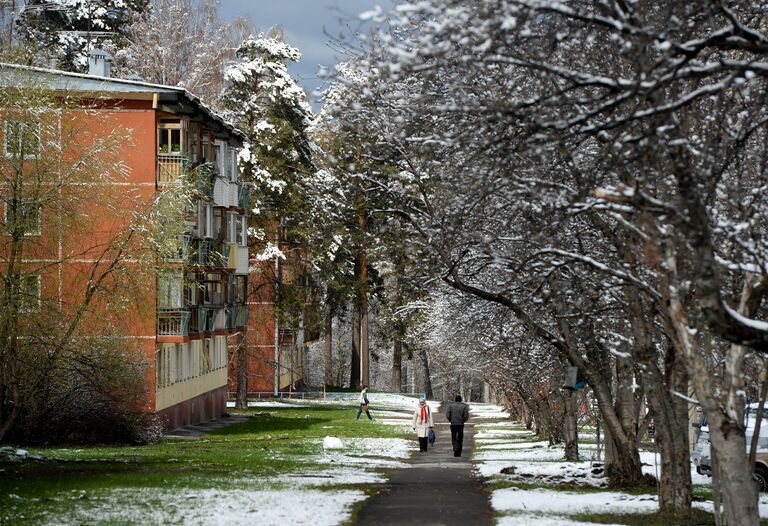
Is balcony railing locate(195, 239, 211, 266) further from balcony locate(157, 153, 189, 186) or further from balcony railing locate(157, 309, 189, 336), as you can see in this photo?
balcony locate(157, 153, 189, 186)

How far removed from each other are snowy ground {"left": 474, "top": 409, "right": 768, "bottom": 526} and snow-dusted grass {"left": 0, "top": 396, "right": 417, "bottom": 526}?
226cm

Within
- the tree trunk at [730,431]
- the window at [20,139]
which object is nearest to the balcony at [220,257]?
the window at [20,139]

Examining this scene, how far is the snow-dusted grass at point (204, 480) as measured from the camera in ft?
53.0

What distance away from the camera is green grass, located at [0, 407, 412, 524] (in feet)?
60.1

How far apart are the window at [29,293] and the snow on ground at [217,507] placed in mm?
5155

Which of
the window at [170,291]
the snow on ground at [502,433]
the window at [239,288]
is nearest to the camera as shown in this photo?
the window at [170,291]

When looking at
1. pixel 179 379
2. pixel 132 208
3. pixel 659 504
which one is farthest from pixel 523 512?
pixel 179 379

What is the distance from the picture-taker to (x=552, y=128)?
31.2 feet

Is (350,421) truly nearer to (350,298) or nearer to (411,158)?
(350,298)

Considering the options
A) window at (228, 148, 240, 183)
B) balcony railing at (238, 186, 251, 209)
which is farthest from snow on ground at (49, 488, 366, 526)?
balcony railing at (238, 186, 251, 209)

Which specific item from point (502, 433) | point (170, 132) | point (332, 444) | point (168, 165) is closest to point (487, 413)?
point (502, 433)

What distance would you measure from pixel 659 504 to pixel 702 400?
22.3 feet

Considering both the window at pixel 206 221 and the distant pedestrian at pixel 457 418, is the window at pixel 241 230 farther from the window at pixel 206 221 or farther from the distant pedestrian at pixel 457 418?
the distant pedestrian at pixel 457 418

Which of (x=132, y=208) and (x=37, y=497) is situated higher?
(x=132, y=208)
